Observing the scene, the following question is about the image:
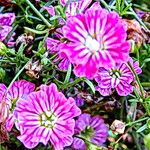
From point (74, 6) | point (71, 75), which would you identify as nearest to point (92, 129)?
point (71, 75)

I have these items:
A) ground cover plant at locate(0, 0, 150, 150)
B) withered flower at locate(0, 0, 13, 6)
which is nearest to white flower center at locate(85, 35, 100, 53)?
ground cover plant at locate(0, 0, 150, 150)

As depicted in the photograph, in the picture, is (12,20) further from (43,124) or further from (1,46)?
(43,124)

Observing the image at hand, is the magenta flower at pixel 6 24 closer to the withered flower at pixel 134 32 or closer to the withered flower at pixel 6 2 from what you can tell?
the withered flower at pixel 6 2

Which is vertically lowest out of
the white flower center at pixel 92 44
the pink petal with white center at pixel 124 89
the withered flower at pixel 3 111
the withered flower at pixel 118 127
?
the withered flower at pixel 118 127

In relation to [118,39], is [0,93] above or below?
below

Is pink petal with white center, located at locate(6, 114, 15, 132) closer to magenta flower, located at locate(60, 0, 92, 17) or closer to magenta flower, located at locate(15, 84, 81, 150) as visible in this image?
magenta flower, located at locate(15, 84, 81, 150)

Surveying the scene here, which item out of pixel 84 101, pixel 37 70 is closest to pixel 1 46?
pixel 37 70

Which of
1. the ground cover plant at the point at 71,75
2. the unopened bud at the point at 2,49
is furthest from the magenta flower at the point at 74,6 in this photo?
the unopened bud at the point at 2,49
